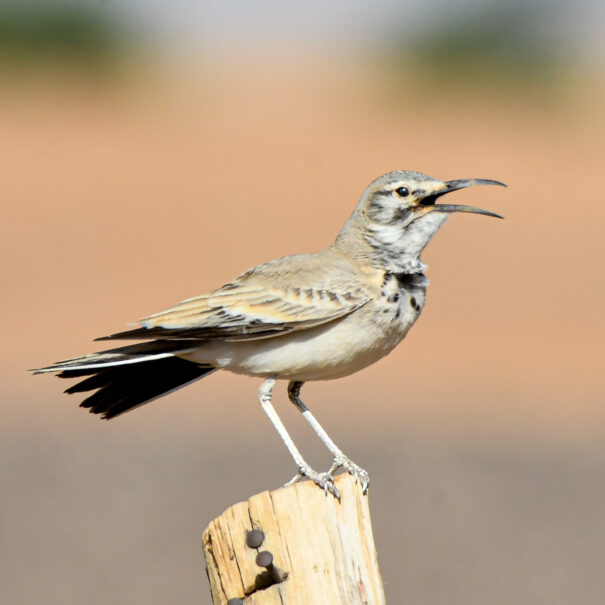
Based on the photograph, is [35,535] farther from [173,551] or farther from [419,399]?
[419,399]

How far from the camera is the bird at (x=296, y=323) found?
6520mm

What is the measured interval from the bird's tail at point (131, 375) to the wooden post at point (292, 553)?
150cm

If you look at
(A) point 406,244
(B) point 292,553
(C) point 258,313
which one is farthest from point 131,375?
(B) point 292,553

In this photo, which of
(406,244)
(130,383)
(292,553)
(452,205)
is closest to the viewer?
(292,553)

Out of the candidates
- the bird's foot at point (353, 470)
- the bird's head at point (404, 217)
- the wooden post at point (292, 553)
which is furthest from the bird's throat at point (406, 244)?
the wooden post at point (292, 553)

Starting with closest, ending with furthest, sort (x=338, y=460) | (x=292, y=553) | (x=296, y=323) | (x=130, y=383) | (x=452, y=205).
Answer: (x=292, y=553), (x=338, y=460), (x=296, y=323), (x=130, y=383), (x=452, y=205)

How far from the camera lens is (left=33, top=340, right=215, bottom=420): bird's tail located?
6.50 m

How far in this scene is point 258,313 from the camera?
21.7 ft

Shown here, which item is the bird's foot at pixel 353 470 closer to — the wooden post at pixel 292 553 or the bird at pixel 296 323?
the bird at pixel 296 323

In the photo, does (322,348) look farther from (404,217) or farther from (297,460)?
(404,217)

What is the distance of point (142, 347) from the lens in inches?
262

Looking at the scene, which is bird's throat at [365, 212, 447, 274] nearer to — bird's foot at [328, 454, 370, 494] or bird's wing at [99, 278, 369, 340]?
bird's wing at [99, 278, 369, 340]

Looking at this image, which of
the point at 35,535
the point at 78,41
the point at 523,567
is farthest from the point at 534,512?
the point at 78,41

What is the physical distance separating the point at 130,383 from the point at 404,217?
6.00 feet
